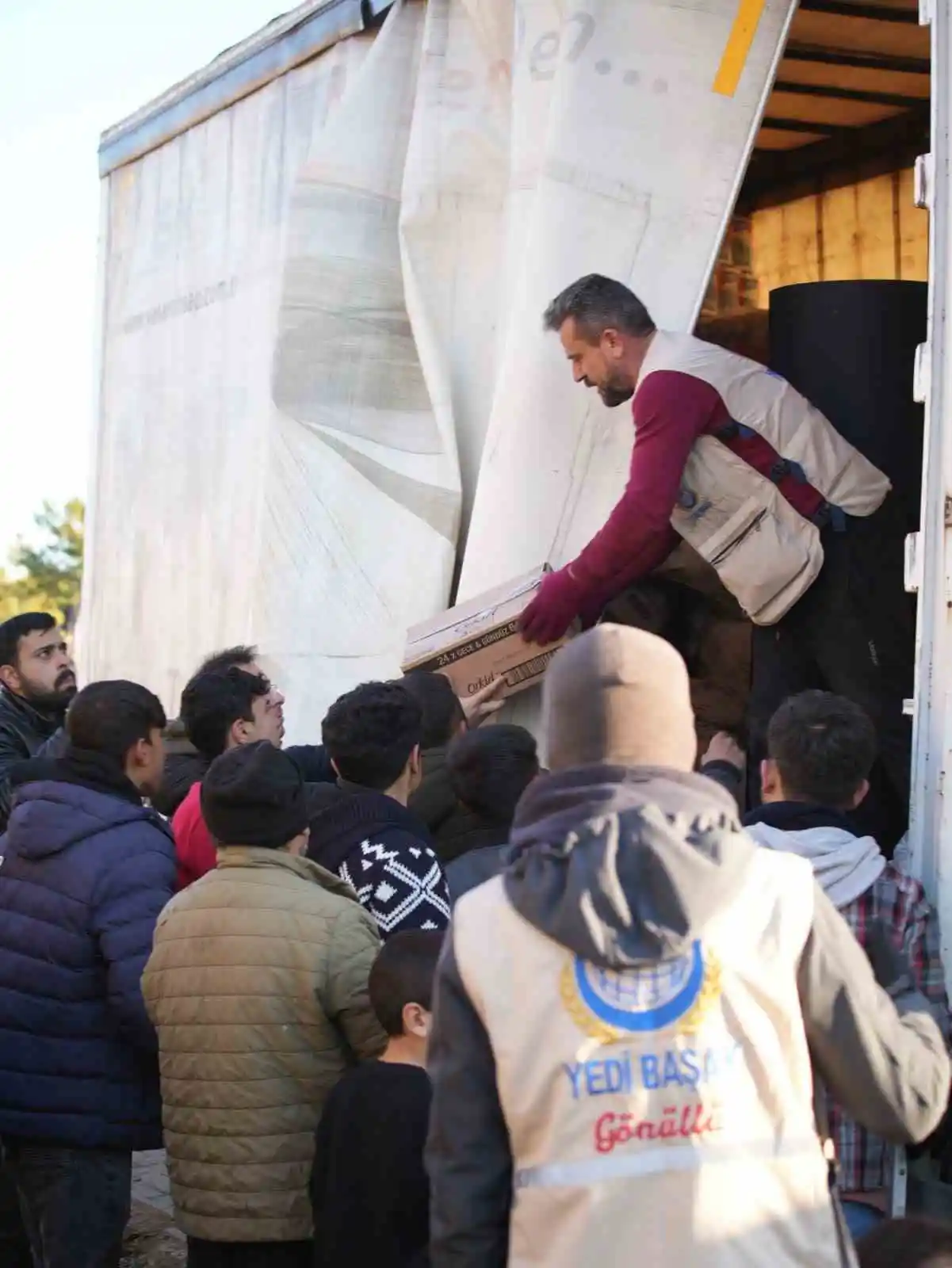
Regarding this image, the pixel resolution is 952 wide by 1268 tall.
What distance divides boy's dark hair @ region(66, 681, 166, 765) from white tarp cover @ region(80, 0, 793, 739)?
1711 mm

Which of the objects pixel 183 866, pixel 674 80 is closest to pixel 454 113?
pixel 674 80

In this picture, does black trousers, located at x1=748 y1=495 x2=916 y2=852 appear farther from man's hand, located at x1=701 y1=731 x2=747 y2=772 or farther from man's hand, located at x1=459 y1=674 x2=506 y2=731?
man's hand, located at x1=459 y1=674 x2=506 y2=731

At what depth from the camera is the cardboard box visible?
4680mm

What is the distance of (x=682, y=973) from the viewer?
1761 mm

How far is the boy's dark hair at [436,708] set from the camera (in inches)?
166

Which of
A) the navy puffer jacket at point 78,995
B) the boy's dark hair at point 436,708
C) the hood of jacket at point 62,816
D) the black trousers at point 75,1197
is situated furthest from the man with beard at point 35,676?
the black trousers at point 75,1197

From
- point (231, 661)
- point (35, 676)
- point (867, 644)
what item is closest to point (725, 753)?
point (867, 644)

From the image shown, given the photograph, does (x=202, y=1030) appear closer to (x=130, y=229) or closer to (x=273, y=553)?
(x=273, y=553)

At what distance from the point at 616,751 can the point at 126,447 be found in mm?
5827

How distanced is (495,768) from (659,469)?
1.25m

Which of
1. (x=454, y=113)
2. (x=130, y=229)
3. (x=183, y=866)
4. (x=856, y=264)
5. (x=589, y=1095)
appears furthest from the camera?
(x=130, y=229)

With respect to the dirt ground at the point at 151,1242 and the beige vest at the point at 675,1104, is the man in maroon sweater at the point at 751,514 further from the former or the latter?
the beige vest at the point at 675,1104

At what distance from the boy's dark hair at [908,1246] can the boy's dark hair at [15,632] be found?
3765mm

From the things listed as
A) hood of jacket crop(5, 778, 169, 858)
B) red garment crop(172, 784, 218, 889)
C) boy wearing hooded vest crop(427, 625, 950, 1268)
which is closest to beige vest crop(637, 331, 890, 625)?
red garment crop(172, 784, 218, 889)
